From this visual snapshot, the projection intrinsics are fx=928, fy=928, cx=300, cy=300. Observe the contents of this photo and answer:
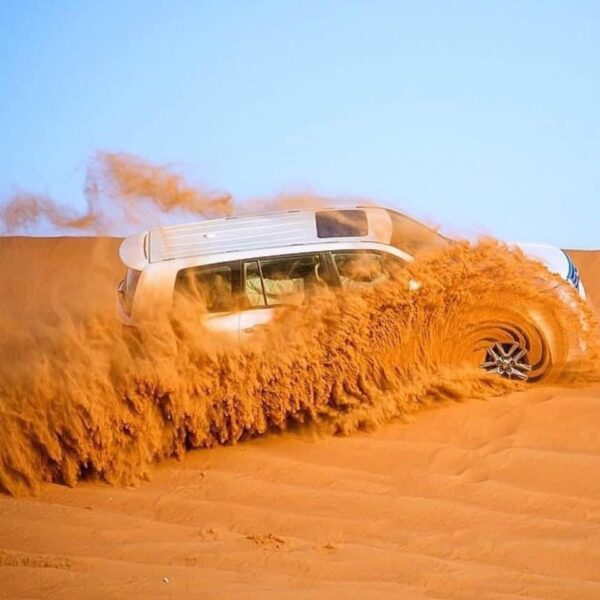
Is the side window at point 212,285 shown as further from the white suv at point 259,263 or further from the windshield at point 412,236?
the windshield at point 412,236

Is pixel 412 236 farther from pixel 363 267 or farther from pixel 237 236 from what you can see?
pixel 237 236

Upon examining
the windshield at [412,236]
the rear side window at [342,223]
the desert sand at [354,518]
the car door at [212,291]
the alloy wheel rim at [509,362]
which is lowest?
the desert sand at [354,518]

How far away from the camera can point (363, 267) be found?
7.82 m

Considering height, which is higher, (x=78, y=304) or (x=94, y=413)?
(x=78, y=304)

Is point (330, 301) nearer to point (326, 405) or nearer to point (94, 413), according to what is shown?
point (326, 405)

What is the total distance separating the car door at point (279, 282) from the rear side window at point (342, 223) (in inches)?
11.7

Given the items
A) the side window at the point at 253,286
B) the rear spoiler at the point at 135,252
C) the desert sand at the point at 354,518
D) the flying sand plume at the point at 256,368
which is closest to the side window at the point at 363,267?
the flying sand plume at the point at 256,368

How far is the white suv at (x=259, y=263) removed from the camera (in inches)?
302

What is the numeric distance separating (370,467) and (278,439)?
0.95 metres

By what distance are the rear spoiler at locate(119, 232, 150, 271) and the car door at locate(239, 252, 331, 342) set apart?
2.89 feet

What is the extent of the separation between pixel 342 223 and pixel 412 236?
0.64 metres

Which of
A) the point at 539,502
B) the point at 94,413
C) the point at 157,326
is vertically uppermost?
the point at 157,326

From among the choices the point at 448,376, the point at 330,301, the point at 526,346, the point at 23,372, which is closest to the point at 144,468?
the point at 23,372

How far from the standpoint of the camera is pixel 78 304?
8102 mm
